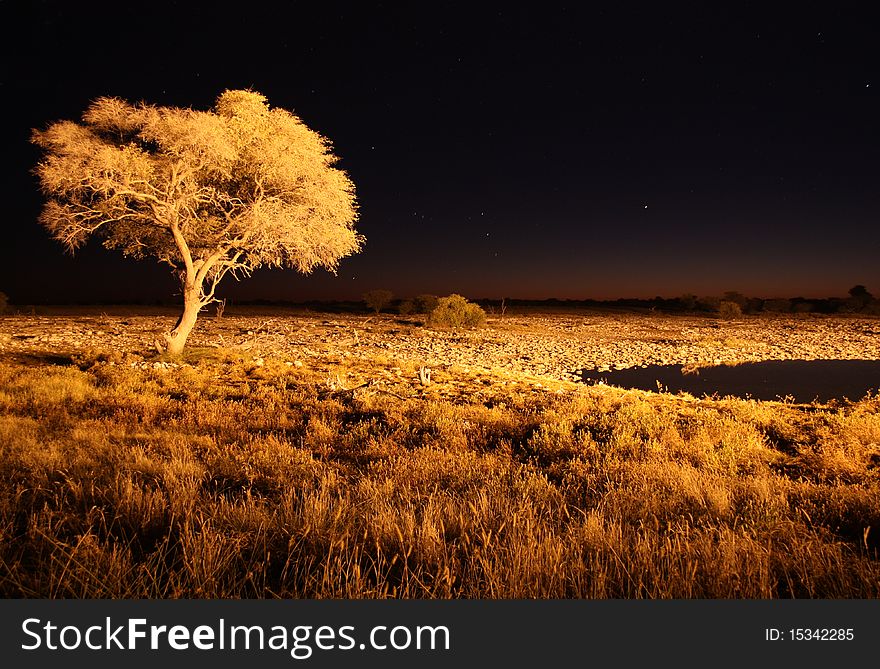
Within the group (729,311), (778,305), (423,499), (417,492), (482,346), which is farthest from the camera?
(778,305)

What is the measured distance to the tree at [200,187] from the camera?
13188mm

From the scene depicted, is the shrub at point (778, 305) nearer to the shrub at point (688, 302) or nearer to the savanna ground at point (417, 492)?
the shrub at point (688, 302)

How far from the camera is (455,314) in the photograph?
1480 inches

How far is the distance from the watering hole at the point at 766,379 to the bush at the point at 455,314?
1832 centimetres

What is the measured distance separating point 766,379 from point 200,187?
20762 millimetres

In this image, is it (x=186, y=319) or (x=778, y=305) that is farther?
(x=778, y=305)

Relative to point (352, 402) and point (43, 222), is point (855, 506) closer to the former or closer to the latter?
point (352, 402)

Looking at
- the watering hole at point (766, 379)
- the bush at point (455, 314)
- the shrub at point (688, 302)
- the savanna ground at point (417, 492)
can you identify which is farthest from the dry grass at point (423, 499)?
the shrub at point (688, 302)

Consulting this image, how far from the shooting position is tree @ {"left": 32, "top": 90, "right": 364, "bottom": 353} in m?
13.2

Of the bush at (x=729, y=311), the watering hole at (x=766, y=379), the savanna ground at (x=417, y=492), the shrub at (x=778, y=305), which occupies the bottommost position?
the watering hole at (x=766, y=379)

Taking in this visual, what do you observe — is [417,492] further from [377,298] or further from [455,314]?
[377,298]

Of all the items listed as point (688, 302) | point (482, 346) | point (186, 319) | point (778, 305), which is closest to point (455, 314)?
point (482, 346)

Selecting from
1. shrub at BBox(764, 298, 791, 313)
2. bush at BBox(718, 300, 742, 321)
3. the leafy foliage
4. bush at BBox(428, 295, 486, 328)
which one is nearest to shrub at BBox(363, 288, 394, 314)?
the leafy foliage

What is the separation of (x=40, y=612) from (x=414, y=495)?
108 inches
